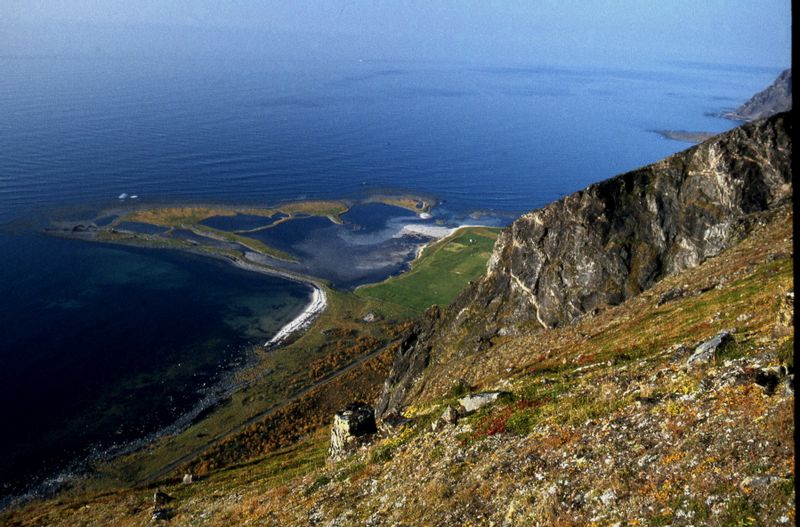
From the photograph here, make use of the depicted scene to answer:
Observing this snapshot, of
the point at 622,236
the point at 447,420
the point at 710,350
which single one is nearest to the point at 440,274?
the point at 622,236

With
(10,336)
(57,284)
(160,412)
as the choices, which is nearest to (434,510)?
(160,412)

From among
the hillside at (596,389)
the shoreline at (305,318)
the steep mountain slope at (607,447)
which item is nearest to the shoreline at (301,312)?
the shoreline at (305,318)

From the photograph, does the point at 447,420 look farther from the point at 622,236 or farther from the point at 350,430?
the point at 622,236

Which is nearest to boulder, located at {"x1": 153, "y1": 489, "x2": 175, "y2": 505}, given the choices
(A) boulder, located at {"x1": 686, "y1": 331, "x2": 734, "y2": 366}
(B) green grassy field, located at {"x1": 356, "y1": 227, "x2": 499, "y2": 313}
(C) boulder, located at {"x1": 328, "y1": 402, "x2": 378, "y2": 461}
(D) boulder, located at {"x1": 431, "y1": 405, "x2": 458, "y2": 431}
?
(C) boulder, located at {"x1": 328, "y1": 402, "x2": 378, "y2": 461}

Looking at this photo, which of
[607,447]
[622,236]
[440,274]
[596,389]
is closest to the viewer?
[607,447]

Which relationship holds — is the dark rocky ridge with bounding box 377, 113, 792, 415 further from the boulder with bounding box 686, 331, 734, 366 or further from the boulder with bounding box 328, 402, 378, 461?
the boulder with bounding box 686, 331, 734, 366

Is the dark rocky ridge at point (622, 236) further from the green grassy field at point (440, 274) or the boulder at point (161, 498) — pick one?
the green grassy field at point (440, 274)

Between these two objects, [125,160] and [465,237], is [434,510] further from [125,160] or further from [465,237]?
[125,160]
